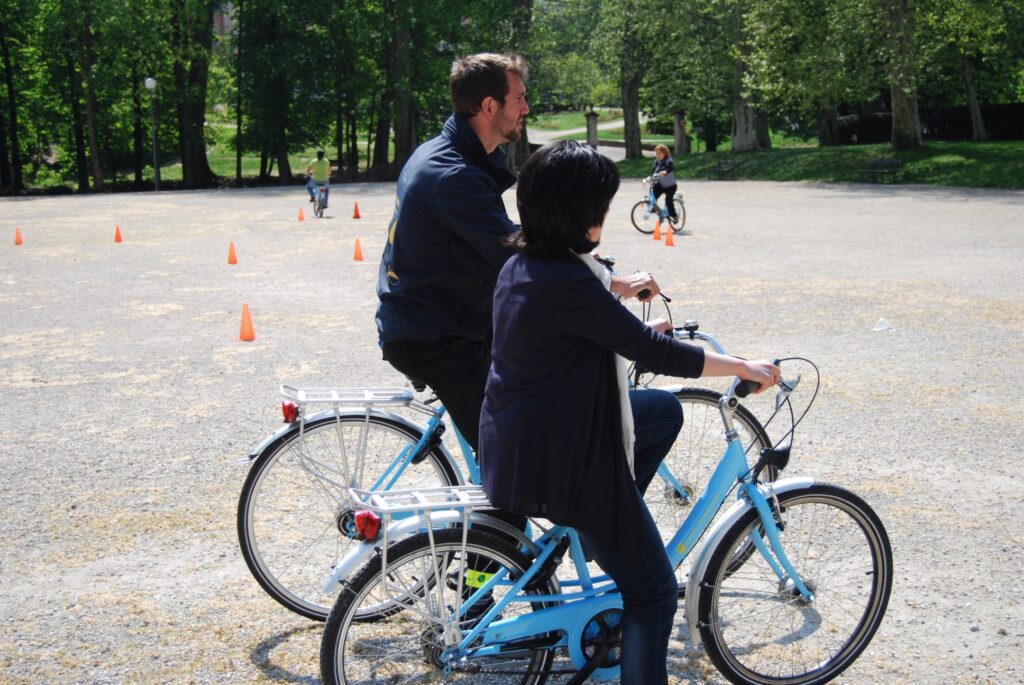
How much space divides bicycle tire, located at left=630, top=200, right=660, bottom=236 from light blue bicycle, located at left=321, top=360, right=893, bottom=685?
53.2 ft

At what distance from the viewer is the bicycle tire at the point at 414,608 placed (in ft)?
10.3

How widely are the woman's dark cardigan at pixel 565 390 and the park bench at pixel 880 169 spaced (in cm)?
3070

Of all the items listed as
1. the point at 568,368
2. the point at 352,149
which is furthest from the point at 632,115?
the point at 568,368

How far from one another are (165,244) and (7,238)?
4.38 m

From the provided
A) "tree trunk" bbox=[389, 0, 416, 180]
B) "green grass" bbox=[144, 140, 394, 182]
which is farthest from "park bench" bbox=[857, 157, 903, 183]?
"green grass" bbox=[144, 140, 394, 182]

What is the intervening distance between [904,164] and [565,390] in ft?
106

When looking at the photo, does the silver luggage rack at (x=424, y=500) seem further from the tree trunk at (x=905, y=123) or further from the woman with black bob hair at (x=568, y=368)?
the tree trunk at (x=905, y=123)

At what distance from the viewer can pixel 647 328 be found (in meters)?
2.92

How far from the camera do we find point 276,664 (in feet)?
12.8

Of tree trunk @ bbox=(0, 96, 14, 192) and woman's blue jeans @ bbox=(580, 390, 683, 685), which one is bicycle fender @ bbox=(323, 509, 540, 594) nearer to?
woman's blue jeans @ bbox=(580, 390, 683, 685)

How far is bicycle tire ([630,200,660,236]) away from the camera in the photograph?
2006 cm

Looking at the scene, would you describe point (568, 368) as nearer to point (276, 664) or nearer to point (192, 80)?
point (276, 664)

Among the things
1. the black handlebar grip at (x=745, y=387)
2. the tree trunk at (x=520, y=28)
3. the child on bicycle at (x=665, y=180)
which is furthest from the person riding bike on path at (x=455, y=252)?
the tree trunk at (x=520, y=28)

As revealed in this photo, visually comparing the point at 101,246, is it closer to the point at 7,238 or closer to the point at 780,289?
the point at 7,238
